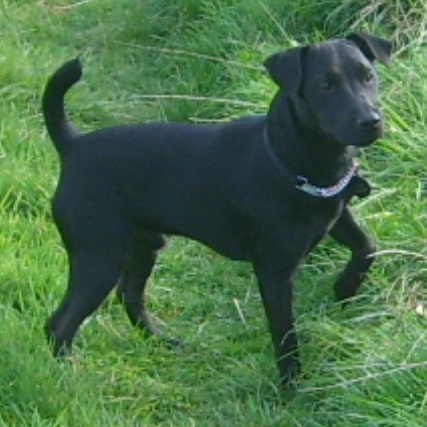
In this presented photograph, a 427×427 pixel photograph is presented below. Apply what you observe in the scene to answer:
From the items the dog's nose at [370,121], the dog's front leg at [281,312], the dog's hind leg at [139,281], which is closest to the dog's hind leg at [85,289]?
the dog's hind leg at [139,281]

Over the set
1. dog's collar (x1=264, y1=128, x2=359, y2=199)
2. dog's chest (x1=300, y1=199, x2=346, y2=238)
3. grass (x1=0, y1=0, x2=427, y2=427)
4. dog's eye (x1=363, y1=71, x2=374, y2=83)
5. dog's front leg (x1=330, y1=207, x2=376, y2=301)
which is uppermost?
dog's eye (x1=363, y1=71, x2=374, y2=83)

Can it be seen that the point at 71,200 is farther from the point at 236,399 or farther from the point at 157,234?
the point at 236,399

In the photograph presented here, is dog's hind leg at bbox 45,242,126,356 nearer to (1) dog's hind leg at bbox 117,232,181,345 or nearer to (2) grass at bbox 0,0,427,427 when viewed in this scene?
(2) grass at bbox 0,0,427,427

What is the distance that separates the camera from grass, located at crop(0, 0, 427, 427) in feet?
14.0

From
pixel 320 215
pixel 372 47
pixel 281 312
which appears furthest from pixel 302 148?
pixel 281 312

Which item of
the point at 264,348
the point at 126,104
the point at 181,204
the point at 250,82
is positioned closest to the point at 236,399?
the point at 264,348

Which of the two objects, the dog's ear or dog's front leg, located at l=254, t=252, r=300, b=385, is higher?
the dog's ear

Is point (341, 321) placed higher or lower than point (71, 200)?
lower

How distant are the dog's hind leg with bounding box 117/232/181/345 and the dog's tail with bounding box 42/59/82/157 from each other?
1.45ft

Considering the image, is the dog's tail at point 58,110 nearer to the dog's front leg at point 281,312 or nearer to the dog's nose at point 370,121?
the dog's front leg at point 281,312

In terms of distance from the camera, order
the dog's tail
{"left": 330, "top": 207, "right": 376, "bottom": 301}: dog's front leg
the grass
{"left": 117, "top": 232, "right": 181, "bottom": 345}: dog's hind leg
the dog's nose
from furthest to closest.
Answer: {"left": 117, "top": 232, "right": 181, "bottom": 345}: dog's hind leg → {"left": 330, "top": 207, "right": 376, "bottom": 301}: dog's front leg → the dog's tail → the grass → the dog's nose

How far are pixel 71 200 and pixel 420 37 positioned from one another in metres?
2.02

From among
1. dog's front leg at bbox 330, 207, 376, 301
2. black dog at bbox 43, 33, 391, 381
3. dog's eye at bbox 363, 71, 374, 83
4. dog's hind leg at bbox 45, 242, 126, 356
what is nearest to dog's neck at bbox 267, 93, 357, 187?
black dog at bbox 43, 33, 391, 381

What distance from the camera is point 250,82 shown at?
6188mm
